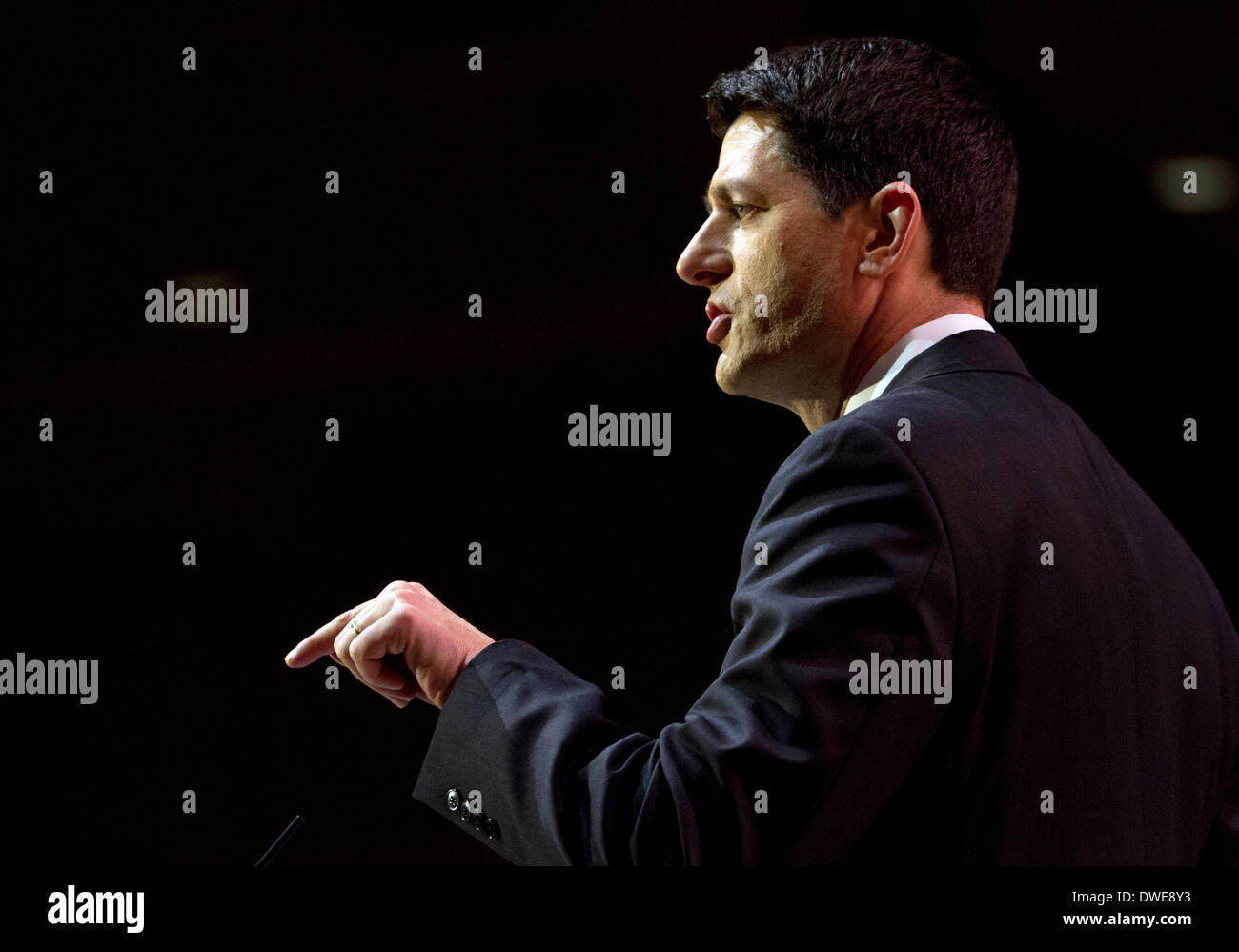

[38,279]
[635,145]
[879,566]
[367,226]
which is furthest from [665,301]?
[879,566]

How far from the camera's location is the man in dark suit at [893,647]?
1068 millimetres

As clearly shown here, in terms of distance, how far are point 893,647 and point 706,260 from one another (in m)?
0.63

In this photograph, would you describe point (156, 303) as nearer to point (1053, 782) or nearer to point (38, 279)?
point (38, 279)

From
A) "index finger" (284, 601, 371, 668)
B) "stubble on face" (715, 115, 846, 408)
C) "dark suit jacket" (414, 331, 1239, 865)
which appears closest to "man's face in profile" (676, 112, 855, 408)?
"stubble on face" (715, 115, 846, 408)

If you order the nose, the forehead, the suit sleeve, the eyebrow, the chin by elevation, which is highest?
the forehead

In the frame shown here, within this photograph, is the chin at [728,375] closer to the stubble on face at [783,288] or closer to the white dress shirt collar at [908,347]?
the stubble on face at [783,288]

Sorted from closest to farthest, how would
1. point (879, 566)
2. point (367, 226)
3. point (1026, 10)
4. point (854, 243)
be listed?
point (879, 566) < point (854, 243) < point (1026, 10) < point (367, 226)

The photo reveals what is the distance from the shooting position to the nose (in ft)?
5.01

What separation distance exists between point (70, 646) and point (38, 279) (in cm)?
62

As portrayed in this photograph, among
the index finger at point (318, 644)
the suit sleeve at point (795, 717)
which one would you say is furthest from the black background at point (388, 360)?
the suit sleeve at point (795, 717)

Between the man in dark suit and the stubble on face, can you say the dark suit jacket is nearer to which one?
the man in dark suit

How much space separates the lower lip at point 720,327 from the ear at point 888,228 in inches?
6.9

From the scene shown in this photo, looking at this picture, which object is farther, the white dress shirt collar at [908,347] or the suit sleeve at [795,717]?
the white dress shirt collar at [908,347]

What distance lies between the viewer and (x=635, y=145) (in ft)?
7.00
